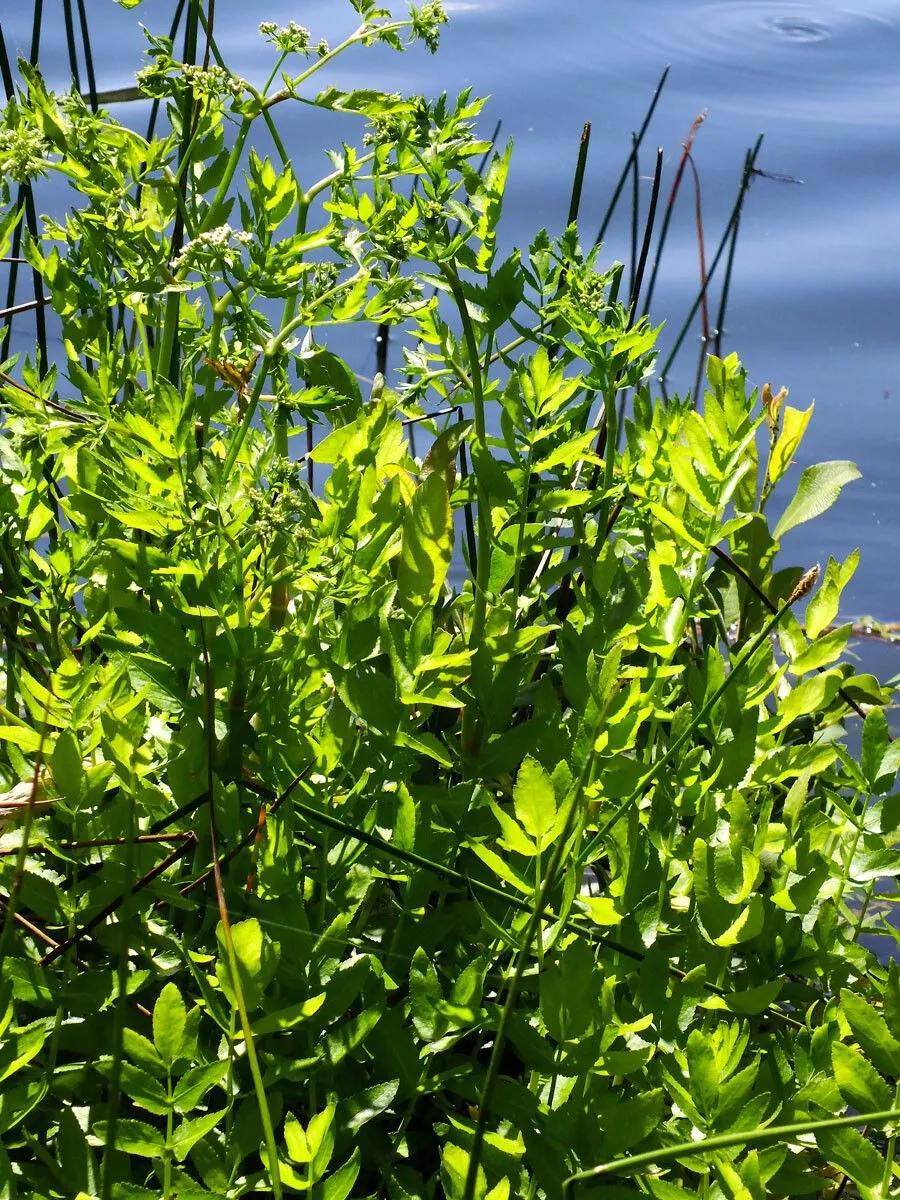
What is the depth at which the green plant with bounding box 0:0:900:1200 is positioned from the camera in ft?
2.23

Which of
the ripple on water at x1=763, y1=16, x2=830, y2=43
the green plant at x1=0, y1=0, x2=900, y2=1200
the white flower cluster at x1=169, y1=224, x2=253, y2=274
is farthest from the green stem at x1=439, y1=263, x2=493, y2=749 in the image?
the ripple on water at x1=763, y1=16, x2=830, y2=43

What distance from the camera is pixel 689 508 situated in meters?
0.89

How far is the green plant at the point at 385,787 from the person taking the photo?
681mm

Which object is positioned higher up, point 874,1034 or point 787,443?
point 787,443

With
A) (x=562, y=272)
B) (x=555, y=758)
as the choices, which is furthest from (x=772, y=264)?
(x=555, y=758)

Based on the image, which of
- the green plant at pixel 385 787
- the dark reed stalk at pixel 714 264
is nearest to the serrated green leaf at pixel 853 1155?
the green plant at pixel 385 787

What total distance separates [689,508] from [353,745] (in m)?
0.27

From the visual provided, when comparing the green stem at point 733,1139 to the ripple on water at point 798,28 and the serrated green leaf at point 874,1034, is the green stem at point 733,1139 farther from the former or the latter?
the ripple on water at point 798,28

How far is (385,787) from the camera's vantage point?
2.89 ft

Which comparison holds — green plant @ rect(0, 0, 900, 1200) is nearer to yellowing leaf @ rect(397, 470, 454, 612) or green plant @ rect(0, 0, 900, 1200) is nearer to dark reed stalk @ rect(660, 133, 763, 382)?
yellowing leaf @ rect(397, 470, 454, 612)

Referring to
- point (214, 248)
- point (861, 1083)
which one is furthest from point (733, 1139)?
point (214, 248)

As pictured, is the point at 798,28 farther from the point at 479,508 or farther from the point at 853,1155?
the point at 853,1155

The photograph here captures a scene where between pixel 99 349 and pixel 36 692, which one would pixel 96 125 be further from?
pixel 36 692

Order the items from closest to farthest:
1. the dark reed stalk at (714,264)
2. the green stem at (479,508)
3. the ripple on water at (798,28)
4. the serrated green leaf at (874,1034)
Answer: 1. the serrated green leaf at (874,1034)
2. the green stem at (479,508)
3. the dark reed stalk at (714,264)
4. the ripple on water at (798,28)
